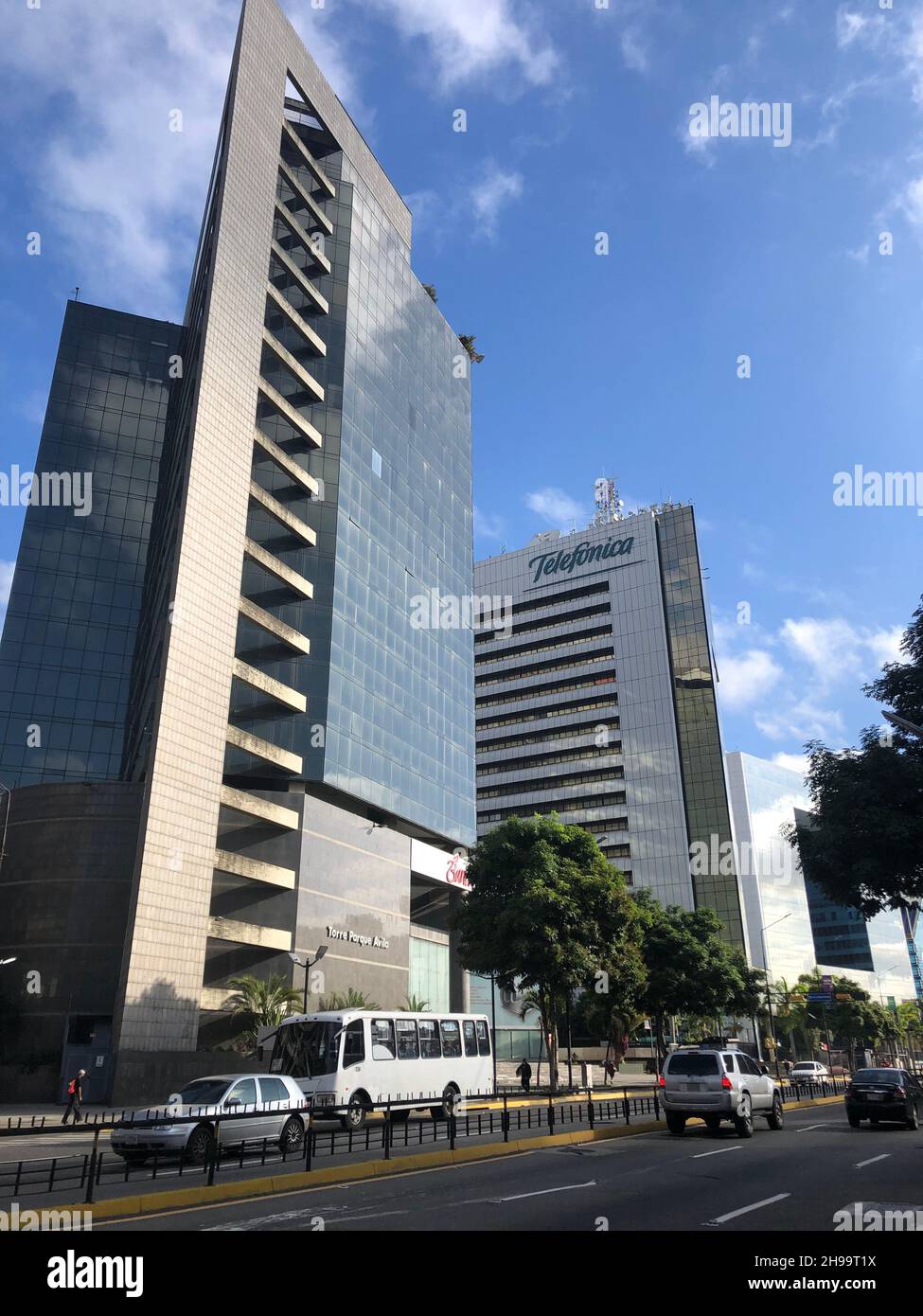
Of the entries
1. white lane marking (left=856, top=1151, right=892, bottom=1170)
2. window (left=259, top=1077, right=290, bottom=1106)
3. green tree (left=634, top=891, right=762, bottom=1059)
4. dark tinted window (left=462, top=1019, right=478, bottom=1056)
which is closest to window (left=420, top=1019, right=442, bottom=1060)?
dark tinted window (left=462, top=1019, right=478, bottom=1056)

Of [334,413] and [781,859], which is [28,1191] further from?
[781,859]

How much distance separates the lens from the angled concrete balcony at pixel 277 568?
51.0m

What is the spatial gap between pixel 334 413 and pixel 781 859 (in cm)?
10313

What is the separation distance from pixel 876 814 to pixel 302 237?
54.6 metres

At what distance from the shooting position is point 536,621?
12450 cm

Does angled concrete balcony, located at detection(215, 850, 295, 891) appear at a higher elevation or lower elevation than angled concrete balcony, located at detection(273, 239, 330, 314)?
lower

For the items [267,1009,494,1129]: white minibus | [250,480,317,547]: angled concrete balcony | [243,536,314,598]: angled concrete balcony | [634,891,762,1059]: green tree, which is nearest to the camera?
[267,1009,494,1129]: white minibus

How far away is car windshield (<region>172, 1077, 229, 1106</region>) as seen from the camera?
18.2 metres

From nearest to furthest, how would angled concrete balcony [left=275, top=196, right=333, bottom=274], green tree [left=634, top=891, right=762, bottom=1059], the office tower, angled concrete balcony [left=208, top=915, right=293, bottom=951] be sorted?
angled concrete balcony [left=208, top=915, right=293, bottom=951]
green tree [left=634, top=891, right=762, bottom=1059]
angled concrete balcony [left=275, top=196, right=333, bottom=274]
the office tower

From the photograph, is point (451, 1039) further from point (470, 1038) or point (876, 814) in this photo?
point (876, 814)

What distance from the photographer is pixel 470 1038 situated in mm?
30688

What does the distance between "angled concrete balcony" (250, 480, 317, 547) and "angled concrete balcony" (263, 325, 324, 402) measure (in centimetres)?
788

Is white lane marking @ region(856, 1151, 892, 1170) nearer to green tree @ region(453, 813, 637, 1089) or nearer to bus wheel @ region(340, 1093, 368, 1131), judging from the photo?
bus wheel @ region(340, 1093, 368, 1131)
